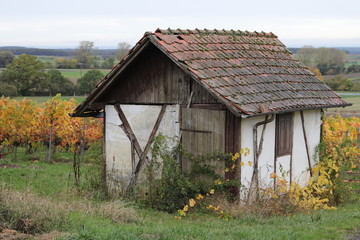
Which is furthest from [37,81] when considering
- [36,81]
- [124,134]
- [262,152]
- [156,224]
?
[156,224]

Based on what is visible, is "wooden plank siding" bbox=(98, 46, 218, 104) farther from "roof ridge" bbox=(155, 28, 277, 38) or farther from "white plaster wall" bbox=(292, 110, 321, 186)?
"white plaster wall" bbox=(292, 110, 321, 186)

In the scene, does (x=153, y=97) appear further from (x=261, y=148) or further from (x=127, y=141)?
(x=261, y=148)

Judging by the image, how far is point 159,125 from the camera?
12.7 meters

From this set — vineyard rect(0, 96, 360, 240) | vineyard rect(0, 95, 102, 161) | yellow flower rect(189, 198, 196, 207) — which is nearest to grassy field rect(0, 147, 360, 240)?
vineyard rect(0, 96, 360, 240)

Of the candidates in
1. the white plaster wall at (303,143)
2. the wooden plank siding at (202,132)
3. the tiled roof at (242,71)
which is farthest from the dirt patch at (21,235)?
the white plaster wall at (303,143)

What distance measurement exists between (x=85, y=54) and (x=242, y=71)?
3382 inches

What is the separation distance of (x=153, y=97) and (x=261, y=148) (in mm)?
2865

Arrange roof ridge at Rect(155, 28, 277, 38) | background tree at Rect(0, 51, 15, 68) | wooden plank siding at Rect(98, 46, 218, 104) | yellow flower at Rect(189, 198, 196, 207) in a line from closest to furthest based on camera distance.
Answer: yellow flower at Rect(189, 198, 196, 207) < wooden plank siding at Rect(98, 46, 218, 104) < roof ridge at Rect(155, 28, 277, 38) < background tree at Rect(0, 51, 15, 68)

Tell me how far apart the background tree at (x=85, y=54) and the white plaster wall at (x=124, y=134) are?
246 ft

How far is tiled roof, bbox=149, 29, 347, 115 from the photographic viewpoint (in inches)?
460

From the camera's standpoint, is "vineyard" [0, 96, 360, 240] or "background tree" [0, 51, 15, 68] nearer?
"vineyard" [0, 96, 360, 240]

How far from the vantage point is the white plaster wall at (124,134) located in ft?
41.2

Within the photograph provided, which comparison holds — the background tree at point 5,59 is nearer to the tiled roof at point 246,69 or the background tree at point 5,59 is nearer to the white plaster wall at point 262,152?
the tiled roof at point 246,69

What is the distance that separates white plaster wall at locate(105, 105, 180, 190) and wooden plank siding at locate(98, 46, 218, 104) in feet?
0.71
